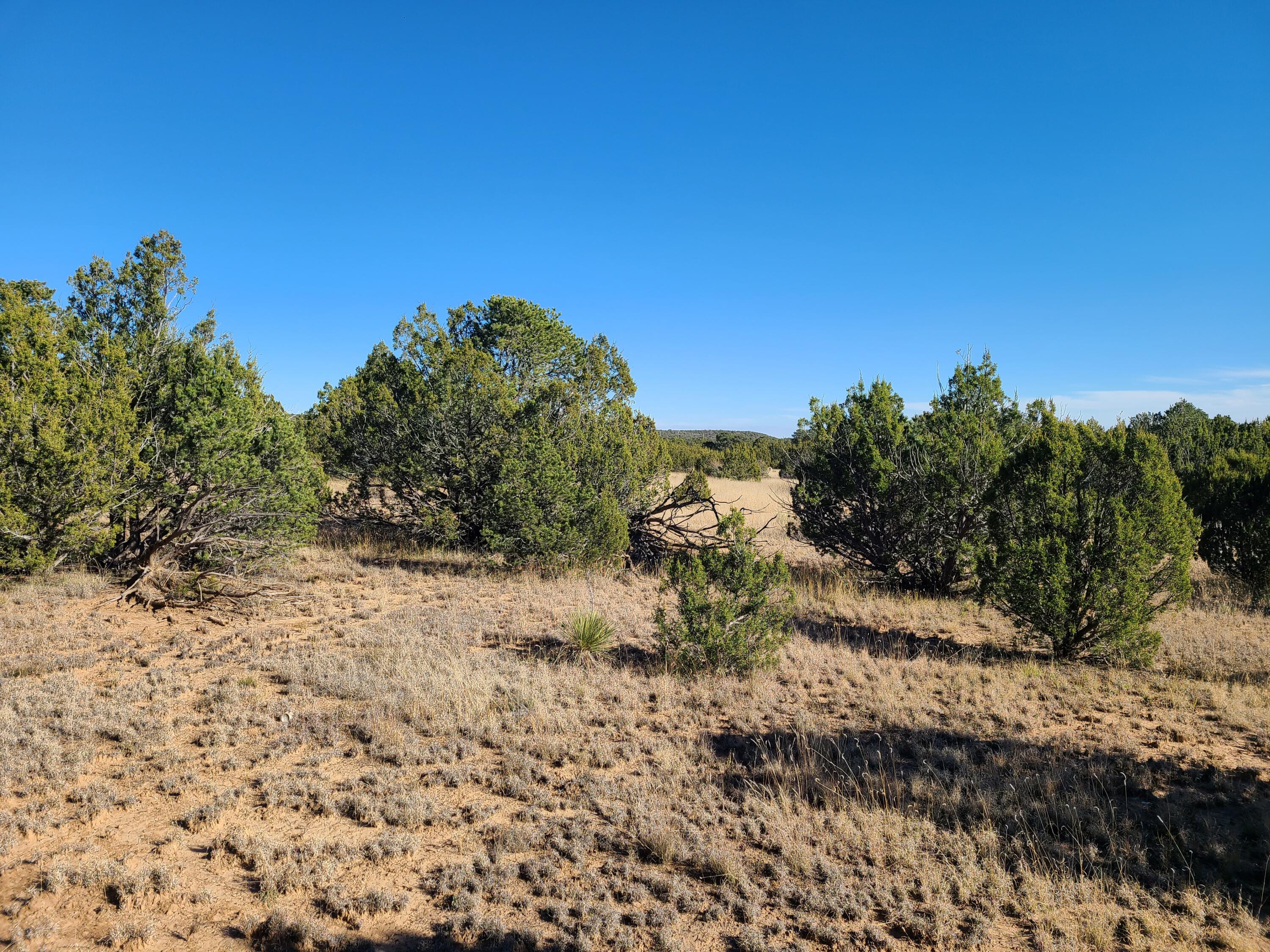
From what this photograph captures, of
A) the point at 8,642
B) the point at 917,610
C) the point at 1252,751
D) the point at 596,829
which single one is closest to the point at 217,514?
the point at 8,642

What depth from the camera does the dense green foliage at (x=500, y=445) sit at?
1376 centimetres

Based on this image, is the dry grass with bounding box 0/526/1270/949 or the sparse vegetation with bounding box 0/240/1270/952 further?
the sparse vegetation with bounding box 0/240/1270/952

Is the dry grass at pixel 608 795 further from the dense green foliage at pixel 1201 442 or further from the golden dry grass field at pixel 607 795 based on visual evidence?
the dense green foliage at pixel 1201 442

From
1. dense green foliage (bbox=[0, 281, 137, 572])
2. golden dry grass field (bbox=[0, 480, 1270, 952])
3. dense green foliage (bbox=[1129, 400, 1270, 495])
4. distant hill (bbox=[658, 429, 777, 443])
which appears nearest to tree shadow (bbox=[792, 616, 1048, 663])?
golden dry grass field (bbox=[0, 480, 1270, 952])

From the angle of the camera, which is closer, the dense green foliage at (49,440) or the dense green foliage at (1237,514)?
the dense green foliage at (49,440)

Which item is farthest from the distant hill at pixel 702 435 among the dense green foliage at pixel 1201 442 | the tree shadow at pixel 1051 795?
the tree shadow at pixel 1051 795

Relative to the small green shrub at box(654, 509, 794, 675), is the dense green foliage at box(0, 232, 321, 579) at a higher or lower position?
higher

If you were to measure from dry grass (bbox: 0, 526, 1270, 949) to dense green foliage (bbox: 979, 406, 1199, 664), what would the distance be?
1.98ft

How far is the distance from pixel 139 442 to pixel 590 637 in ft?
25.9

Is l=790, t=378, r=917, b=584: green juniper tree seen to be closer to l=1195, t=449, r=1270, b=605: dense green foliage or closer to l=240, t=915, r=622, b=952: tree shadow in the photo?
l=1195, t=449, r=1270, b=605: dense green foliage

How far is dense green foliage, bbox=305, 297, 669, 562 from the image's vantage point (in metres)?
13.8

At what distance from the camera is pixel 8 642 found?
793 centimetres

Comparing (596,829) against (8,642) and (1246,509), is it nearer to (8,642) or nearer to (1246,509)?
(8,642)

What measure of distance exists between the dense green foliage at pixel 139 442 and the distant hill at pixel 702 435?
224ft
